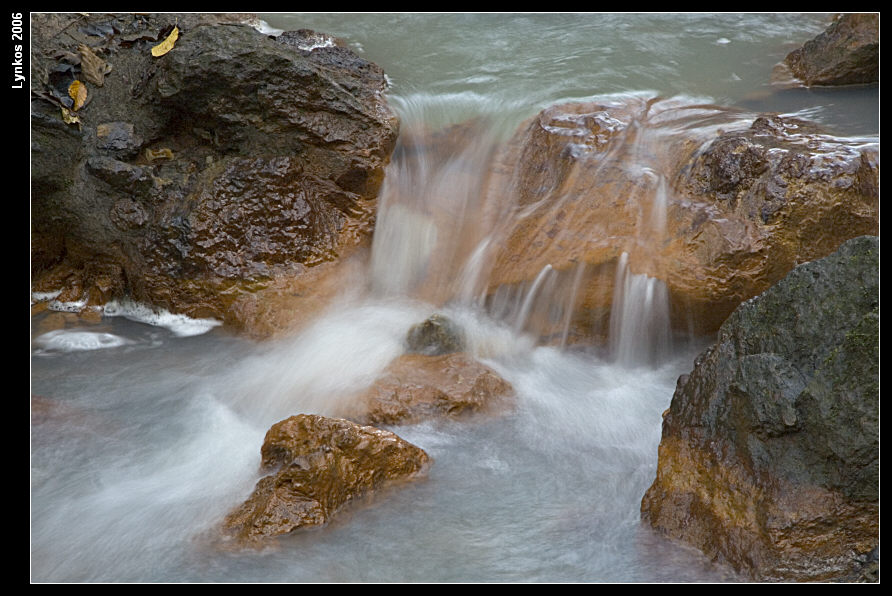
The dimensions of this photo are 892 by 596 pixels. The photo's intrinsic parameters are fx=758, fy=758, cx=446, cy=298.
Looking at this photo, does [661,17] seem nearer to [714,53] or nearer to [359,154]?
[714,53]

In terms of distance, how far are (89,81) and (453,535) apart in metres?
4.96

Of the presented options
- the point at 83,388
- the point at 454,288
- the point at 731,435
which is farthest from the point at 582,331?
the point at 83,388

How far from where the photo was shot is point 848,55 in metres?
6.99

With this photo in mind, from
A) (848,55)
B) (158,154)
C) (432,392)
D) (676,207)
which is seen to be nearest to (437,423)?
(432,392)

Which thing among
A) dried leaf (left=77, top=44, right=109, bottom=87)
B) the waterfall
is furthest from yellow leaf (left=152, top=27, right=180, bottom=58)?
the waterfall

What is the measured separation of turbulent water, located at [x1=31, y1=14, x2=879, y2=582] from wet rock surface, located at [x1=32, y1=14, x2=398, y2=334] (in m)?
0.37

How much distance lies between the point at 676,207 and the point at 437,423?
2372 millimetres

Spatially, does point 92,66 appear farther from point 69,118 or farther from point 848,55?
point 848,55

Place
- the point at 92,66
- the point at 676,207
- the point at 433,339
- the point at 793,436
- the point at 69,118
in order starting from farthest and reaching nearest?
the point at 92,66
the point at 69,118
the point at 676,207
the point at 433,339
the point at 793,436

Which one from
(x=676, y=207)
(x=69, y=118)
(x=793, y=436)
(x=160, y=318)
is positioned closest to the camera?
(x=793, y=436)

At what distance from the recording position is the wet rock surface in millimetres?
5973

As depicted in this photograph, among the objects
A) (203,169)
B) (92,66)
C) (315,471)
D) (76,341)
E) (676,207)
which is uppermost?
(92,66)

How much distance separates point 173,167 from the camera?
621 centimetres

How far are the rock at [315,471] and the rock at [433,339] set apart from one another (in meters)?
1.16
